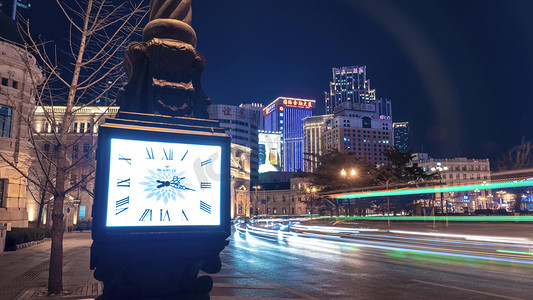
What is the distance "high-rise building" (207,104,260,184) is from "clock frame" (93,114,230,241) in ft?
458

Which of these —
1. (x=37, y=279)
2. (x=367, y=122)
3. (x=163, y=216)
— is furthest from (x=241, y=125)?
(x=163, y=216)

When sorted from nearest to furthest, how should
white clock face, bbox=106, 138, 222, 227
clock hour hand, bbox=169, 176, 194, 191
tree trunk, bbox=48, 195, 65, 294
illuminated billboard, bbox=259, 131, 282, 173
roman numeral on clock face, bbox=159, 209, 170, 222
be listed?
white clock face, bbox=106, 138, 222, 227 → roman numeral on clock face, bbox=159, 209, 170, 222 → clock hour hand, bbox=169, 176, 194, 191 → tree trunk, bbox=48, 195, 65, 294 → illuminated billboard, bbox=259, 131, 282, 173

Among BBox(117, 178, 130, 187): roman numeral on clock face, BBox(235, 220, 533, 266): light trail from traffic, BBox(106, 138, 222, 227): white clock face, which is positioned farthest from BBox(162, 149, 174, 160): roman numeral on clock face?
BBox(235, 220, 533, 266): light trail from traffic

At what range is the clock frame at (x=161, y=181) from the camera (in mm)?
2947

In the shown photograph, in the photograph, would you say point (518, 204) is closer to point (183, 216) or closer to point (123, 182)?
point (183, 216)

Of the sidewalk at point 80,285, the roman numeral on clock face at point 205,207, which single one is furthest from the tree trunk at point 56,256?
the roman numeral on clock face at point 205,207

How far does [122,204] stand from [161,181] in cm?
37

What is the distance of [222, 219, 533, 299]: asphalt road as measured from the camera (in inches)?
369

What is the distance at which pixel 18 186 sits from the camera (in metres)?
28.5

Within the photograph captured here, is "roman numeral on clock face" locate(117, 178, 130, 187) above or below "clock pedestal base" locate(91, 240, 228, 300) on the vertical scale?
above

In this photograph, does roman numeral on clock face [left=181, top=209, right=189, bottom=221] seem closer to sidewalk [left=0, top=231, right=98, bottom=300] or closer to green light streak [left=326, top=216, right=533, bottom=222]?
sidewalk [left=0, top=231, right=98, bottom=300]

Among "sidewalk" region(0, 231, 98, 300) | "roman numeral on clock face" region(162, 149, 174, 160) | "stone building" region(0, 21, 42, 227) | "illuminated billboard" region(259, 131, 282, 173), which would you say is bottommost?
"sidewalk" region(0, 231, 98, 300)

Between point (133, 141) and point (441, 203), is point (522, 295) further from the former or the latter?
point (441, 203)

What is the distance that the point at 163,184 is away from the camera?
325 centimetres
